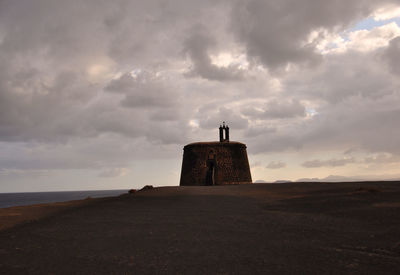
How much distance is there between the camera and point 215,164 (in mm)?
28688

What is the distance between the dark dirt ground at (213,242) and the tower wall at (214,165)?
18.0 metres

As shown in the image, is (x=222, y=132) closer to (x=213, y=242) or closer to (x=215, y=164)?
(x=215, y=164)

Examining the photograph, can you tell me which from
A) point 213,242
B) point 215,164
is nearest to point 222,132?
point 215,164

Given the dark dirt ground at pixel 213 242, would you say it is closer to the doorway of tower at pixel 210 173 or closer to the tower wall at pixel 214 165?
the doorway of tower at pixel 210 173

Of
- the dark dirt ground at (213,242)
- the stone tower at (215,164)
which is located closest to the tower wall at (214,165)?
the stone tower at (215,164)

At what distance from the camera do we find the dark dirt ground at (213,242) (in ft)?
16.4

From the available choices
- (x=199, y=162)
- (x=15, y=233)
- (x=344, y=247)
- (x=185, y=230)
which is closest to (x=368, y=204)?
(x=344, y=247)

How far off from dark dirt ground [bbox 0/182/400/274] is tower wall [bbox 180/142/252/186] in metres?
18.0

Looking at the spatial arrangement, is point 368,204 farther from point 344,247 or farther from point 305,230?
point 344,247

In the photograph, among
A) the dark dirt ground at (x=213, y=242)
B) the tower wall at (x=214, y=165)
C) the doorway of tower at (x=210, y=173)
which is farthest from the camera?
the tower wall at (x=214, y=165)

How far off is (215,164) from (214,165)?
134mm

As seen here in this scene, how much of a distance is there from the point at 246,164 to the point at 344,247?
82.8 ft

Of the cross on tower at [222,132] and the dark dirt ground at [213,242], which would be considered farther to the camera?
the cross on tower at [222,132]

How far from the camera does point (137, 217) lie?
9.52 metres
